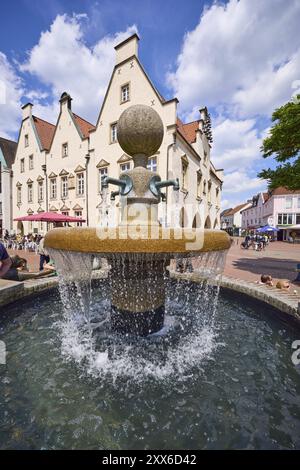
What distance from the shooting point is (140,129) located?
3.65 meters

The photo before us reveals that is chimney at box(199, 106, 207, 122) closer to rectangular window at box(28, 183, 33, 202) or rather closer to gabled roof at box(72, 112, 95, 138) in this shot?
gabled roof at box(72, 112, 95, 138)

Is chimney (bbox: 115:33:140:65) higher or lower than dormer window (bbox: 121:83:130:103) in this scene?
higher

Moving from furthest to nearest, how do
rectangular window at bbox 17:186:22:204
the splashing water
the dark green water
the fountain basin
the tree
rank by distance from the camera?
rectangular window at bbox 17:186:22:204 → the tree → the splashing water → the fountain basin → the dark green water

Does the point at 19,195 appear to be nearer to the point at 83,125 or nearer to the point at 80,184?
the point at 80,184

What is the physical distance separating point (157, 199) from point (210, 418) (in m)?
2.97

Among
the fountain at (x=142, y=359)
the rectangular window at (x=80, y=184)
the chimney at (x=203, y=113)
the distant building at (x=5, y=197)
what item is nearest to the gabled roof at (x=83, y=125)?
the rectangular window at (x=80, y=184)

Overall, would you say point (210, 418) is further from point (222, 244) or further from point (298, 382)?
point (222, 244)

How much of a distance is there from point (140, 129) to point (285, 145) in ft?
26.5

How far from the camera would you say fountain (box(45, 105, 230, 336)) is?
2.15 m

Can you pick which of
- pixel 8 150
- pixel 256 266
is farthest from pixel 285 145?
pixel 8 150

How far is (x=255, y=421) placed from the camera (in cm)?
195

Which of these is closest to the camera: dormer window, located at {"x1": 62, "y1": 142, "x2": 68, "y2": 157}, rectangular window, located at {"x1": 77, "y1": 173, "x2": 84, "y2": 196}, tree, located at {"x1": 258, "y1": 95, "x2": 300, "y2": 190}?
tree, located at {"x1": 258, "y1": 95, "x2": 300, "y2": 190}

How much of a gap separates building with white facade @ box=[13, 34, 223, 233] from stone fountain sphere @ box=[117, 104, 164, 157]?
9.04m

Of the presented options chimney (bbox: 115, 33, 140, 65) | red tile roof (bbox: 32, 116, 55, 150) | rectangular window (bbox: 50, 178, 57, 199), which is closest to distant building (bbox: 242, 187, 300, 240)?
chimney (bbox: 115, 33, 140, 65)
